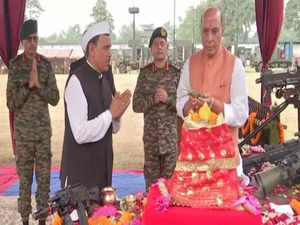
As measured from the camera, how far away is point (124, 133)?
9.11 meters

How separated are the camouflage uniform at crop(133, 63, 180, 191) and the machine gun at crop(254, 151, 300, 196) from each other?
32.9 inches

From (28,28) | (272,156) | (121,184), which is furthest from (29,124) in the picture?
(272,156)

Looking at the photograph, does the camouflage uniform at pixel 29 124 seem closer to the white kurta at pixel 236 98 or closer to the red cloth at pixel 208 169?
the white kurta at pixel 236 98

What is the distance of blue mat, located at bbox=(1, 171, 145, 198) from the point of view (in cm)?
464

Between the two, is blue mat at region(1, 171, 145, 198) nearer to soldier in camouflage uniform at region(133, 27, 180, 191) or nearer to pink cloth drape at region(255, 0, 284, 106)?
soldier in camouflage uniform at region(133, 27, 180, 191)

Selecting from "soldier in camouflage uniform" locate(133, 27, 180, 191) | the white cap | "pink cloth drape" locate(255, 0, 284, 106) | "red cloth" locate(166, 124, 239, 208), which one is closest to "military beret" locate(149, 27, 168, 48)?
"soldier in camouflage uniform" locate(133, 27, 180, 191)

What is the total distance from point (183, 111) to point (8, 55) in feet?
9.66

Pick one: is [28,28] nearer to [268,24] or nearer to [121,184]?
[121,184]

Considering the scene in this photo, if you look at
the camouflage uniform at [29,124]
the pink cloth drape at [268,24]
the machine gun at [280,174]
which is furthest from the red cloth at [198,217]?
the pink cloth drape at [268,24]

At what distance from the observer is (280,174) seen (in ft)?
11.2

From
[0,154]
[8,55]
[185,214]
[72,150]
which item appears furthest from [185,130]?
[0,154]

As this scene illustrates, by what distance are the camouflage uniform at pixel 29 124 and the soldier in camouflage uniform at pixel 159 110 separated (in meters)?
0.82

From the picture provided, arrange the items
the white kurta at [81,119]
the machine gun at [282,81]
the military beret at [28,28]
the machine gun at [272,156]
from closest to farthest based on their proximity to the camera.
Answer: the white kurta at [81,119] < the military beret at [28,28] < the machine gun at [282,81] < the machine gun at [272,156]

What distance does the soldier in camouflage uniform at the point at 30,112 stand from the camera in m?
3.59
